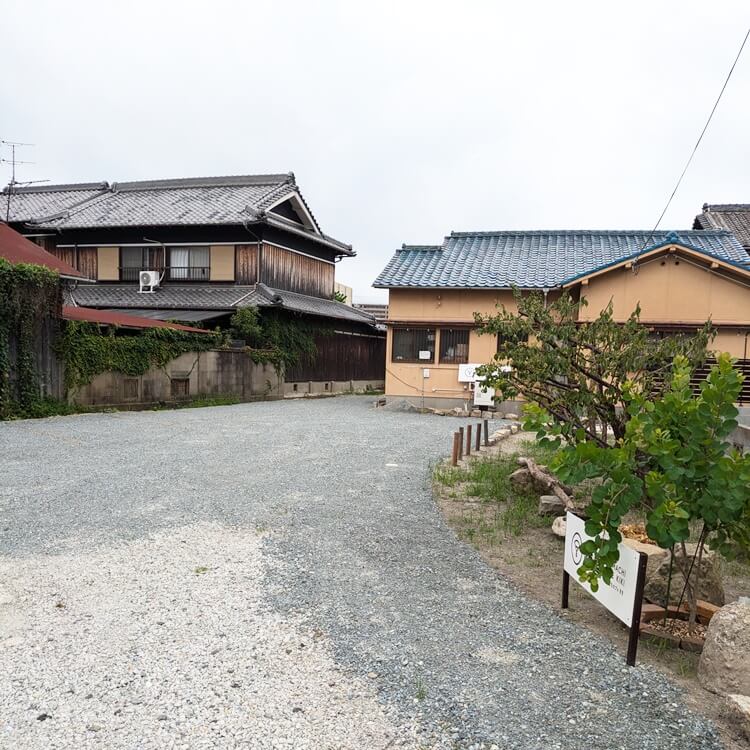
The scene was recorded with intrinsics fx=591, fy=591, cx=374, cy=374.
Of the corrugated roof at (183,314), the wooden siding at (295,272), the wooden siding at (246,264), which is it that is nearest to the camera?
the corrugated roof at (183,314)

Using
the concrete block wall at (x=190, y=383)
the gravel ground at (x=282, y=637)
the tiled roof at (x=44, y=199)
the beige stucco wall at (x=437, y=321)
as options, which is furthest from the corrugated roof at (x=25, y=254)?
the tiled roof at (x=44, y=199)

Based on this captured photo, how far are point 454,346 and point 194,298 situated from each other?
9647mm

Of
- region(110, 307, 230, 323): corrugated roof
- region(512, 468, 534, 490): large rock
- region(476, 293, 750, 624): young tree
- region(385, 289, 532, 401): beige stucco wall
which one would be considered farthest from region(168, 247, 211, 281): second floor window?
region(476, 293, 750, 624): young tree

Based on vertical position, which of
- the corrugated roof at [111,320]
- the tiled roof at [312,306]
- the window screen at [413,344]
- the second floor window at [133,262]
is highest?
the second floor window at [133,262]

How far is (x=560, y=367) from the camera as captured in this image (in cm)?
478

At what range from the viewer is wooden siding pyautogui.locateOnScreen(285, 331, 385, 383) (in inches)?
897

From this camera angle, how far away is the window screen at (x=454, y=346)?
17438 mm

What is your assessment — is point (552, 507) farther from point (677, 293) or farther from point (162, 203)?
point (162, 203)

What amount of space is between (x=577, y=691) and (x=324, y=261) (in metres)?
24.5

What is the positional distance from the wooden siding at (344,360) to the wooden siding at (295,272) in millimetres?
2337

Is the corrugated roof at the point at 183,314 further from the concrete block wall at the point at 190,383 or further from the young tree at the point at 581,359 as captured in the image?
the young tree at the point at 581,359

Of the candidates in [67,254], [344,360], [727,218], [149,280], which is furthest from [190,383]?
[727,218]

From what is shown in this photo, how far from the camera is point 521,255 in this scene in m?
19.1

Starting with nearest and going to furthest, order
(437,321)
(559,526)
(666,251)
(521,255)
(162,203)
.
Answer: (559,526), (666,251), (437,321), (521,255), (162,203)
